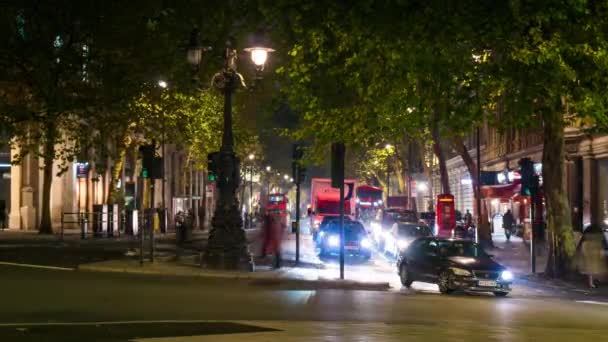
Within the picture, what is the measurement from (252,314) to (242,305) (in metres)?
1.30

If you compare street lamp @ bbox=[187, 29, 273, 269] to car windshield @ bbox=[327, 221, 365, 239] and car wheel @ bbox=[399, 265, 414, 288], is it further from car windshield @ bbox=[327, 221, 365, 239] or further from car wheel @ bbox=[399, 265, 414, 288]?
car windshield @ bbox=[327, 221, 365, 239]

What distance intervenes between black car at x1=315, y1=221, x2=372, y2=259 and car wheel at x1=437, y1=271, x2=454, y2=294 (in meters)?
11.2

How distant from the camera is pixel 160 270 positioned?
Answer: 2295 centimetres

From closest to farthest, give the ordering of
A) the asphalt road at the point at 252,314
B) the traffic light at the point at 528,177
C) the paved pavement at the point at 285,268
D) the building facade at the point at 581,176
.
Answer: the asphalt road at the point at 252,314
the paved pavement at the point at 285,268
the traffic light at the point at 528,177
the building facade at the point at 581,176

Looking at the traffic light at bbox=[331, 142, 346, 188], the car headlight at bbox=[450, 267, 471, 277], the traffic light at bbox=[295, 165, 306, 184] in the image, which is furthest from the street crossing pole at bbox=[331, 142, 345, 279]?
the traffic light at bbox=[295, 165, 306, 184]

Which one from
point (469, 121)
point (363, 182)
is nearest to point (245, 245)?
point (469, 121)

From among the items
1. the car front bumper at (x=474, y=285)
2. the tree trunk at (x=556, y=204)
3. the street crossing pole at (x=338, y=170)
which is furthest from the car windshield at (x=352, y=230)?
the car front bumper at (x=474, y=285)

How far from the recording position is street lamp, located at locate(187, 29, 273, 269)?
23.8m

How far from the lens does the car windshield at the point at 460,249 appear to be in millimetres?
22350

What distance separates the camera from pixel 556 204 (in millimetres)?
26375

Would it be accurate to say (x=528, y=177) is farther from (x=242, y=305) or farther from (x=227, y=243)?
(x=242, y=305)

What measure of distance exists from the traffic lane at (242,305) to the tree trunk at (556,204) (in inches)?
270

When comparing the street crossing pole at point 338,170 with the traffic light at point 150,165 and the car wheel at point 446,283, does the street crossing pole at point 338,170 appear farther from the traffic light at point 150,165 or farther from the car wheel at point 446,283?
the traffic light at point 150,165

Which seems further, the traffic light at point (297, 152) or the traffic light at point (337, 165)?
the traffic light at point (297, 152)
